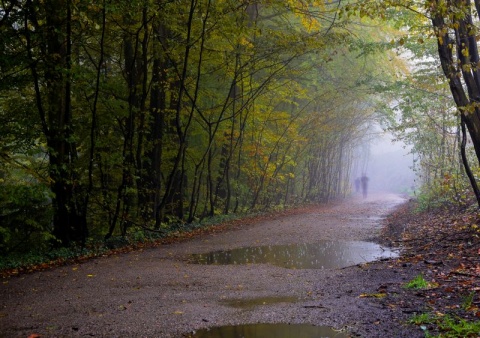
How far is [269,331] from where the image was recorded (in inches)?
176

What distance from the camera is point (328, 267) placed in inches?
322

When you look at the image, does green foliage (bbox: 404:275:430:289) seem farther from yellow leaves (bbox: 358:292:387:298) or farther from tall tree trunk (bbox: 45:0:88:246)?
tall tree trunk (bbox: 45:0:88:246)

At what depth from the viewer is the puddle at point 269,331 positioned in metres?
4.35

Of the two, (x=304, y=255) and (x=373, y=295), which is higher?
(x=373, y=295)

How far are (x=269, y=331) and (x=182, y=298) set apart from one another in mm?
1701

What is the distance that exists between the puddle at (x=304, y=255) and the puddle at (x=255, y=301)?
2.48 metres

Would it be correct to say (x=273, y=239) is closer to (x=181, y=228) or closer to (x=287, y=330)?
(x=181, y=228)

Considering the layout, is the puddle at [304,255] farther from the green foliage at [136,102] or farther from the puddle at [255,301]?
the green foliage at [136,102]

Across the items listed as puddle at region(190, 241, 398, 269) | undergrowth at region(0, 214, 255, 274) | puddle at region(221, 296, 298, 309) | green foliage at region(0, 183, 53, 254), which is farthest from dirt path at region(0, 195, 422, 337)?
green foliage at region(0, 183, 53, 254)

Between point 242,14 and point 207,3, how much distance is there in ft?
3.49

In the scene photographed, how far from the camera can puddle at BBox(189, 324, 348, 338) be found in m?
4.35

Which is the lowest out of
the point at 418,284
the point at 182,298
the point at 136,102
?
the point at 182,298

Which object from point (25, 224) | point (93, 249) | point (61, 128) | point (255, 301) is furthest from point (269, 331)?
point (25, 224)

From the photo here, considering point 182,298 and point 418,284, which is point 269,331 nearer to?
point 182,298
